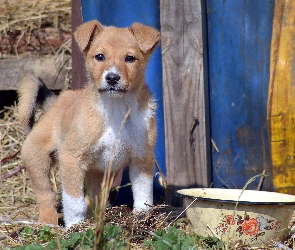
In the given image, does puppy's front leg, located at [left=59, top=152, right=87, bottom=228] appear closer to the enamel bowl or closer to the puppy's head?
the puppy's head

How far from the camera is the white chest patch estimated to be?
14.7ft

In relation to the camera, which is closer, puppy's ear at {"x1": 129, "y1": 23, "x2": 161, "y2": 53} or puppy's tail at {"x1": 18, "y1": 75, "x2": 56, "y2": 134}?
puppy's ear at {"x1": 129, "y1": 23, "x2": 161, "y2": 53}

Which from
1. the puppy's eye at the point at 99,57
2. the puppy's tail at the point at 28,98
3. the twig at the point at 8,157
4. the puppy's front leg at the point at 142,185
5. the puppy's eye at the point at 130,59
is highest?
the puppy's eye at the point at 99,57

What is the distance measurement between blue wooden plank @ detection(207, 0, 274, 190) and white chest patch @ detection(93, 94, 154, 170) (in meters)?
1.15

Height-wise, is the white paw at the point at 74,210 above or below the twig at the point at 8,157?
below

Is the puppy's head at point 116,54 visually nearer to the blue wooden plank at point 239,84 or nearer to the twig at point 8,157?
the blue wooden plank at point 239,84

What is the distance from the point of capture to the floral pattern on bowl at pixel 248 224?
3.96 m

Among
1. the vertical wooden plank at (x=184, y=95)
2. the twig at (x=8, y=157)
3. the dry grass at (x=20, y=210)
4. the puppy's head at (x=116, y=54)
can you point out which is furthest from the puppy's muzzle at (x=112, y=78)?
the twig at (x=8, y=157)

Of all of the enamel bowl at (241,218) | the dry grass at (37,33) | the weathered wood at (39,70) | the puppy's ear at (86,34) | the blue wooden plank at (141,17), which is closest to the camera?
the enamel bowl at (241,218)

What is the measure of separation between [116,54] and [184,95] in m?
1.17

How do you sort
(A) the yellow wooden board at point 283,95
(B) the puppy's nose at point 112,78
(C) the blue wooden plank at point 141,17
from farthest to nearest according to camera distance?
1. (C) the blue wooden plank at point 141,17
2. (A) the yellow wooden board at point 283,95
3. (B) the puppy's nose at point 112,78

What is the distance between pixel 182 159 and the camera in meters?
→ 5.43

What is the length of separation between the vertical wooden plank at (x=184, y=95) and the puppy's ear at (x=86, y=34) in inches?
36.2

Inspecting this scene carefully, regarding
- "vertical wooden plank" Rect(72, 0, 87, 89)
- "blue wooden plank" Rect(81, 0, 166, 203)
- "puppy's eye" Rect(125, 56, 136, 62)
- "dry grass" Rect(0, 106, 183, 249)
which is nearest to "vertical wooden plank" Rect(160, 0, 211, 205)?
"blue wooden plank" Rect(81, 0, 166, 203)
